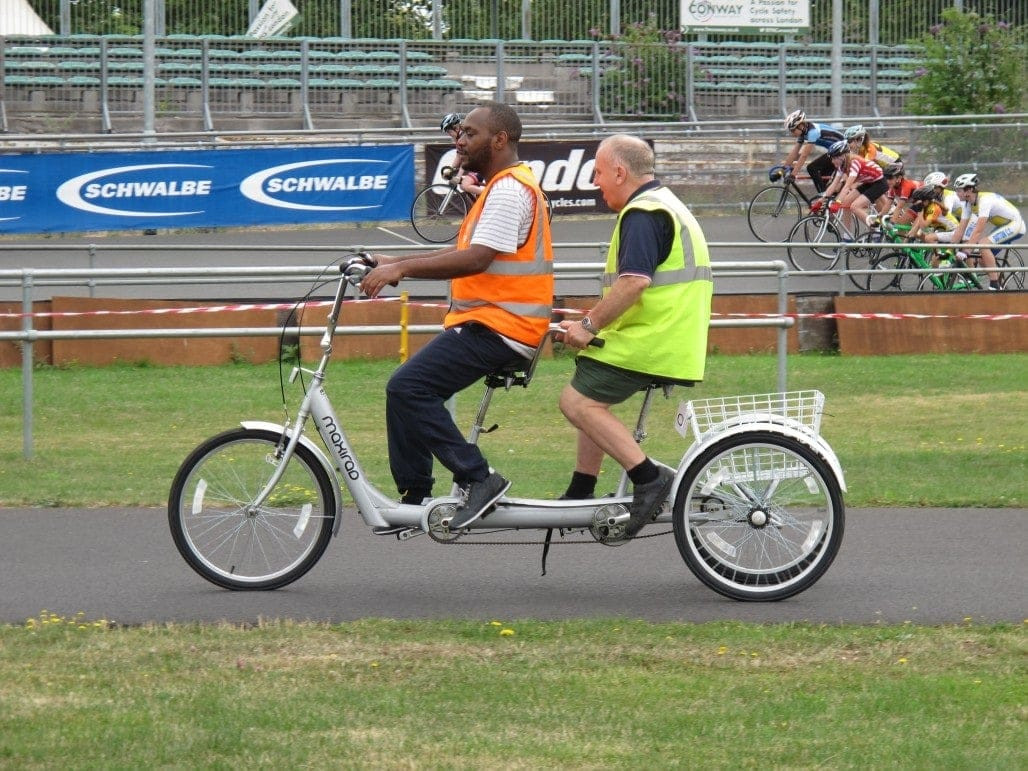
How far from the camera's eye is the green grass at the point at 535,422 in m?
9.78

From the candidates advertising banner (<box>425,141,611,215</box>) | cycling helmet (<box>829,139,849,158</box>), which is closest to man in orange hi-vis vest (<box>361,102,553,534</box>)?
cycling helmet (<box>829,139,849,158</box>)

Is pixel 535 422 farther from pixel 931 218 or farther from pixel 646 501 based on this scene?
pixel 931 218

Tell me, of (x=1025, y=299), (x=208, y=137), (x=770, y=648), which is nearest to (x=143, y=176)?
(x=208, y=137)

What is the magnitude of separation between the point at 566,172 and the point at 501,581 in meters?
18.9

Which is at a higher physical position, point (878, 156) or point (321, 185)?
point (878, 156)

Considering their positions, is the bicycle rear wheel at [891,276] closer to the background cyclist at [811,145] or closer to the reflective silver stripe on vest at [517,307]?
the background cyclist at [811,145]

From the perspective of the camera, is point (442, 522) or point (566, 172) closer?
point (442, 522)

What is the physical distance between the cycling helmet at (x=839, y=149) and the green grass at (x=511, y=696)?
1628cm

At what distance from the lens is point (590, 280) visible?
61.8 feet

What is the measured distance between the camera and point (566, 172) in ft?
83.7

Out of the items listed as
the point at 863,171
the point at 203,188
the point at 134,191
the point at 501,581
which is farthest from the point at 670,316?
the point at 203,188

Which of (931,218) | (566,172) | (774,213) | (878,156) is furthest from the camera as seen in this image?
(566,172)

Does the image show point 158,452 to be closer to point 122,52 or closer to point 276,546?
point 276,546

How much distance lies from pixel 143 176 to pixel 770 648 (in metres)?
18.7
